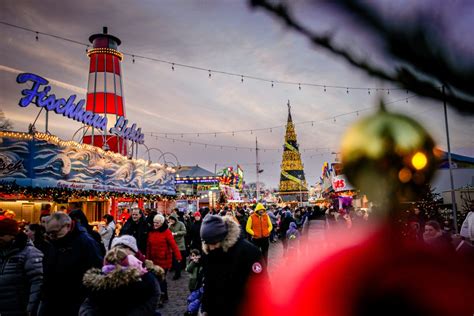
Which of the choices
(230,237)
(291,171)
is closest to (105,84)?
(230,237)

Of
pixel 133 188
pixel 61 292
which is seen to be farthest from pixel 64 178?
pixel 61 292

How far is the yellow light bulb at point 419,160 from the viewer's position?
39.4 inches

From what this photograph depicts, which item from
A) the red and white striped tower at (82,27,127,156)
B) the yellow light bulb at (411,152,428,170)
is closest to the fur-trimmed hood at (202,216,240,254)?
the yellow light bulb at (411,152,428,170)

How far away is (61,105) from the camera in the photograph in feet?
52.1

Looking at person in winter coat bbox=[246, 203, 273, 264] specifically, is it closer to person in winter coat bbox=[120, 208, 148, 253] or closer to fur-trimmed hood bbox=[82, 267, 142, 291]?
person in winter coat bbox=[120, 208, 148, 253]

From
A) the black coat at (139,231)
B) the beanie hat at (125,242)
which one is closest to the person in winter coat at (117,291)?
the beanie hat at (125,242)

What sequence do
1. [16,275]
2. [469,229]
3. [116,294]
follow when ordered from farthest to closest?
[469,229], [16,275], [116,294]

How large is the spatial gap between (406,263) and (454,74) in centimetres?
78

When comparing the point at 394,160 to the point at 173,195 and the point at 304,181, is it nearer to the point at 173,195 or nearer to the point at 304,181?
the point at 173,195

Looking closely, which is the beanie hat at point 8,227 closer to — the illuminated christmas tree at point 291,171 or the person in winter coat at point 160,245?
the person in winter coat at point 160,245

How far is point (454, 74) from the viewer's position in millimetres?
699

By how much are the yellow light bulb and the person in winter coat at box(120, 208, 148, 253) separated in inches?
296

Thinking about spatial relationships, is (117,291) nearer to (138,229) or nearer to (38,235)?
(38,235)

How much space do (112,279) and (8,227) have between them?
175 cm
